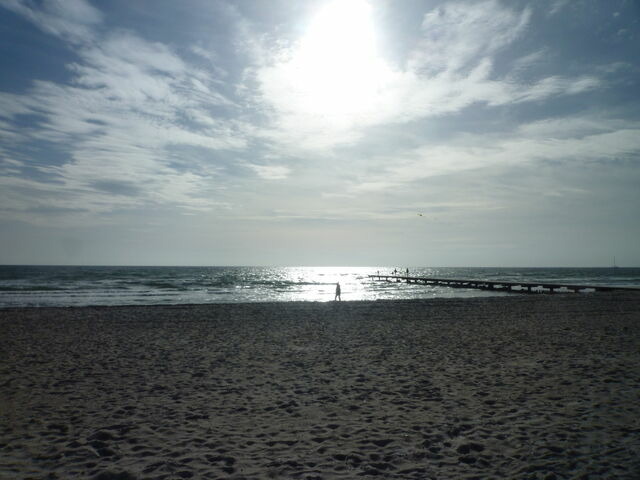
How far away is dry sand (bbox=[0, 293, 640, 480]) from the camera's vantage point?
16.7ft

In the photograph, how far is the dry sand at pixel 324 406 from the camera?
16.7ft

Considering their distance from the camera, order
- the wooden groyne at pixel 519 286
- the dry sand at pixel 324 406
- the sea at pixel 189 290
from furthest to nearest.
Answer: the wooden groyne at pixel 519 286 < the sea at pixel 189 290 < the dry sand at pixel 324 406

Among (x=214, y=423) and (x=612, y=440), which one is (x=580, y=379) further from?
(x=214, y=423)

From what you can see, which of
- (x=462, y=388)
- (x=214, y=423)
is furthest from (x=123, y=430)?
(x=462, y=388)

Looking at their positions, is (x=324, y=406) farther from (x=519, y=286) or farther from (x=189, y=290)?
(x=519, y=286)

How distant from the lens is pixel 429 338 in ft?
45.7

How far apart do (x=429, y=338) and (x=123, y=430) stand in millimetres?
10002

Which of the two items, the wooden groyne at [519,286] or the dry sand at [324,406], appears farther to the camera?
the wooden groyne at [519,286]

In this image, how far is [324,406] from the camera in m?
7.20

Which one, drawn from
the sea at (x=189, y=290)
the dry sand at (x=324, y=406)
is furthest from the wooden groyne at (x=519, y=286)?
the dry sand at (x=324, y=406)

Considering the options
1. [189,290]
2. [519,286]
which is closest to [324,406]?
[189,290]

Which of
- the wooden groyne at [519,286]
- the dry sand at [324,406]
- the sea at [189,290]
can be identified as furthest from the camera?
the wooden groyne at [519,286]

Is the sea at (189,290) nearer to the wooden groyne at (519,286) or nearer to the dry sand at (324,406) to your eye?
the wooden groyne at (519,286)

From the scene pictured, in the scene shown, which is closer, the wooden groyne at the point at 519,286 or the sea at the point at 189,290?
the sea at the point at 189,290
